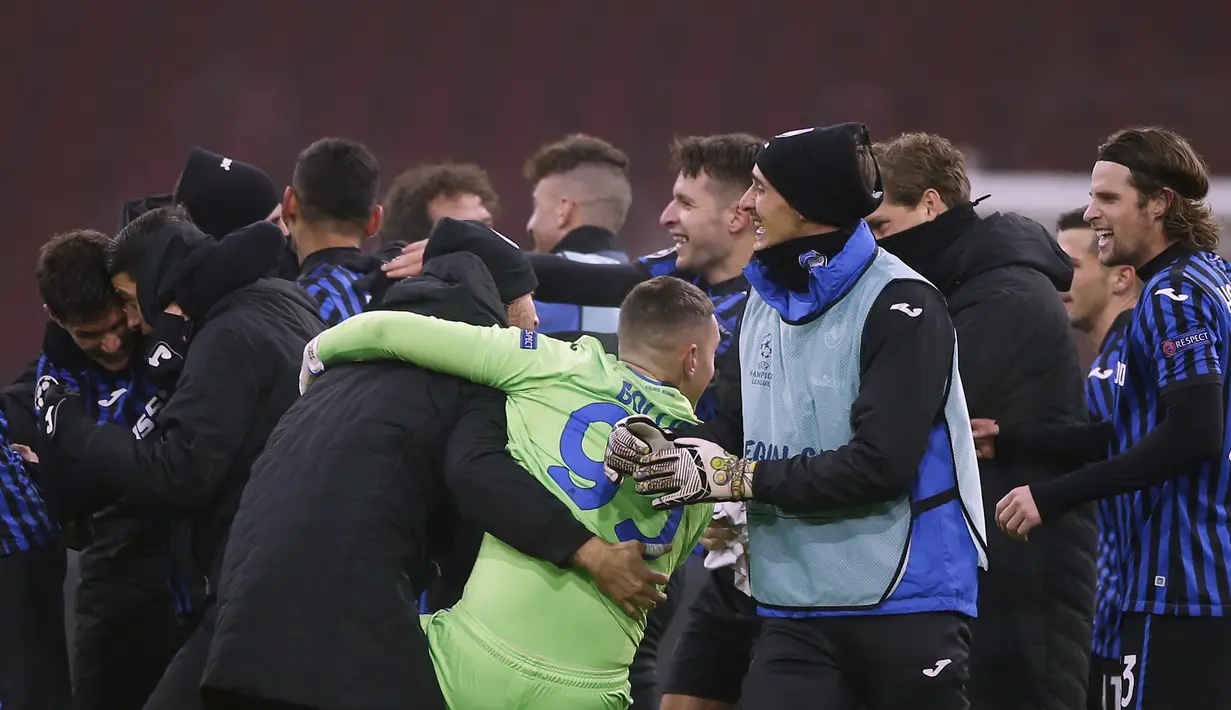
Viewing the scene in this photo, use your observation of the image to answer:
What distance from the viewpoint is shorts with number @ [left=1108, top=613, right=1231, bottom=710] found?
10.0 ft

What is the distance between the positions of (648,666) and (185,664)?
1.49 meters

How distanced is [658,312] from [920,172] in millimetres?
1167

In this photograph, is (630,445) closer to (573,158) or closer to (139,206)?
(139,206)

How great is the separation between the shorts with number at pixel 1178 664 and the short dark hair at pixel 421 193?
122 inches

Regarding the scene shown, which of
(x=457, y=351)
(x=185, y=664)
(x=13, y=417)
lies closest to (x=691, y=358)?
(x=457, y=351)

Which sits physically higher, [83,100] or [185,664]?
[83,100]

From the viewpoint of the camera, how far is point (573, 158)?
555 cm

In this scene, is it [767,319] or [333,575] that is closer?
[333,575]

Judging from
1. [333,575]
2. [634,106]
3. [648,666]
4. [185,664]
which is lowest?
[648,666]

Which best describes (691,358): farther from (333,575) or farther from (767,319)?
(333,575)

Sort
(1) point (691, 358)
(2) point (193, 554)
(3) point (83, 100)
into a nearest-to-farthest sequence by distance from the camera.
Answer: (1) point (691, 358) < (2) point (193, 554) < (3) point (83, 100)

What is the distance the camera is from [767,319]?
9.36 ft

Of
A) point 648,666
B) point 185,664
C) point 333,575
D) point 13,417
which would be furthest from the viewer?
point 648,666

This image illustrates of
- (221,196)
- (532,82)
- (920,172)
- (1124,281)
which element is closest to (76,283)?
(221,196)
